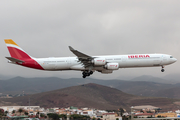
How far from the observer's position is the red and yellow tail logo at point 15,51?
60156 millimetres

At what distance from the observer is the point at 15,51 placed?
60.6m

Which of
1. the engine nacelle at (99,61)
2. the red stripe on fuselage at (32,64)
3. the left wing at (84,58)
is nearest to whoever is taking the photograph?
the left wing at (84,58)

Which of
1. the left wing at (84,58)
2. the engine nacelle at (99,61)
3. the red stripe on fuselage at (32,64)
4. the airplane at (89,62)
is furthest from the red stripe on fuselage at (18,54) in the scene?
the engine nacelle at (99,61)

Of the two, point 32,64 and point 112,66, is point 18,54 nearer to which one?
point 32,64

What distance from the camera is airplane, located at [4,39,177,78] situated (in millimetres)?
56469

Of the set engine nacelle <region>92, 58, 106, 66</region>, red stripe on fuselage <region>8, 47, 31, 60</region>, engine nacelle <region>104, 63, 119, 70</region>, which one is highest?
red stripe on fuselage <region>8, 47, 31, 60</region>

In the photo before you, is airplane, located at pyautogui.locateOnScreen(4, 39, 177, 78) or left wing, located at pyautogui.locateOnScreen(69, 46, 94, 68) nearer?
left wing, located at pyautogui.locateOnScreen(69, 46, 94, 68)

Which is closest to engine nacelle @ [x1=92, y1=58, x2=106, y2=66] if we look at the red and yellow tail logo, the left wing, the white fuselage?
the left wing

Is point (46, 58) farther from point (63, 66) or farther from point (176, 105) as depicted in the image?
point (176, 105)

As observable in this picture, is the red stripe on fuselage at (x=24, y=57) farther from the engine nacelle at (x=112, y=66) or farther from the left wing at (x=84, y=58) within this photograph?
the engine nacelle at (x=112, y=66)

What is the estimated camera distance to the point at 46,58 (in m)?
59.4

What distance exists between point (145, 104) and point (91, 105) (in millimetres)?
39131

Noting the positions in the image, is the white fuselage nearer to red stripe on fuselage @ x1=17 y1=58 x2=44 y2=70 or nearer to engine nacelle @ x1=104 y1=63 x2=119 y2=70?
red stripe on fuselage @ x1=17 y1=58 x2=44 y2=70

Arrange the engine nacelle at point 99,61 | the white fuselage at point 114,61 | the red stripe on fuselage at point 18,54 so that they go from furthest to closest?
the red stripe on fuselage at point 18,54 < the white fuselage at point 114,61 < the engine nacelle at point 99,61
